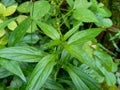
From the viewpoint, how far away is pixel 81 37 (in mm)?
924

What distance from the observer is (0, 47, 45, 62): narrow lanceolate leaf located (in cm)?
88

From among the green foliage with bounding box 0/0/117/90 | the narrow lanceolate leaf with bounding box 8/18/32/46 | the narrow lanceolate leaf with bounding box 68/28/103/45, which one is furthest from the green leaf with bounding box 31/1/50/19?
the narrow lanceolate leaf with bounding box 68/28/103/45

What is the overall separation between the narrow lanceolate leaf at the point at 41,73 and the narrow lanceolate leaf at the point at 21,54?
0.04 m

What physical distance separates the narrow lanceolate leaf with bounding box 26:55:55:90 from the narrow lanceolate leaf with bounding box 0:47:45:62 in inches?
1.4

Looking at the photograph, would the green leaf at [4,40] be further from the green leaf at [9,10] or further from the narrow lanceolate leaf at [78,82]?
the narrow lanceolate leaf at [78,82]

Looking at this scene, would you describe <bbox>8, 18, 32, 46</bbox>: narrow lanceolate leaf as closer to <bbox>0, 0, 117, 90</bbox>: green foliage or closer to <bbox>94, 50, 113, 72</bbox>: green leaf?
<bbox>0, 0, 117, 90</bbox>: green foliage

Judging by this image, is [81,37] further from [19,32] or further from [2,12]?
[2,12]

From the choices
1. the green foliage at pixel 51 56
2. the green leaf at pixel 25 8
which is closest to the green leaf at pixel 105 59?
the green foliage at pixel 51 56

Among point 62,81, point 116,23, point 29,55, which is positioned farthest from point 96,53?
point 116,23

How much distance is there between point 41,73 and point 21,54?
91mm

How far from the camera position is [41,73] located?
0.88 m

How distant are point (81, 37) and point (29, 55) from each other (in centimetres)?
18

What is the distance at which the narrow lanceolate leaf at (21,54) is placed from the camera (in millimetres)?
880

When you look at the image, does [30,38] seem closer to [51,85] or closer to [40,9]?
[40,9]
